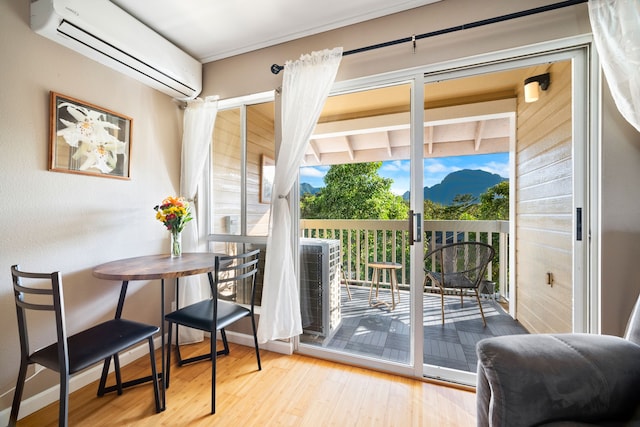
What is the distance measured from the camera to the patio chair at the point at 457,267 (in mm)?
1918

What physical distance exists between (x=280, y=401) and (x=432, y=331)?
1255mm

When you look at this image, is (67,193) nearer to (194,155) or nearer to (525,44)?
(194,155)

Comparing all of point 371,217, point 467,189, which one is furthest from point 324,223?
A: point 467,189

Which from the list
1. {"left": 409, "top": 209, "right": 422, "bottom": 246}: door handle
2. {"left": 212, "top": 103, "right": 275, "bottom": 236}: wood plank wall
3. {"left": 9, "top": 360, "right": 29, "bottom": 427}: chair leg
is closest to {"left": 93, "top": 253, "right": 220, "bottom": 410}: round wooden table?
{"left": 9, "top": 360, "right": 29, "bottom": 427}: chair leg

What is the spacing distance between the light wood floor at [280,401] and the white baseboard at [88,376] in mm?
46

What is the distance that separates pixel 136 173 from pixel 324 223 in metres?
1.57

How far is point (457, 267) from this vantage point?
1982 mm

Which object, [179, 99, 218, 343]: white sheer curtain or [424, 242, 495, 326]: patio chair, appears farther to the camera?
[179, 99, 218, 343]: white sheer curtain

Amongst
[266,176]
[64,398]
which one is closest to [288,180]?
[266,176]

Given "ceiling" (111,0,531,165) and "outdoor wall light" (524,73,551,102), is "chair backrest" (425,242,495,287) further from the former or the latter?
"outdoor wall light" (524,73,551,102)

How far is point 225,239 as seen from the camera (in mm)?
2445

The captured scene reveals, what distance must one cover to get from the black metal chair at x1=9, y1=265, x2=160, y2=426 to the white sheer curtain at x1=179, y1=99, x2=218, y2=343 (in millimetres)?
806

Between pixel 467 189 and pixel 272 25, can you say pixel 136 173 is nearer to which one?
pixel 272 25

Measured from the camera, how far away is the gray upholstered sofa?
31.8 inches
